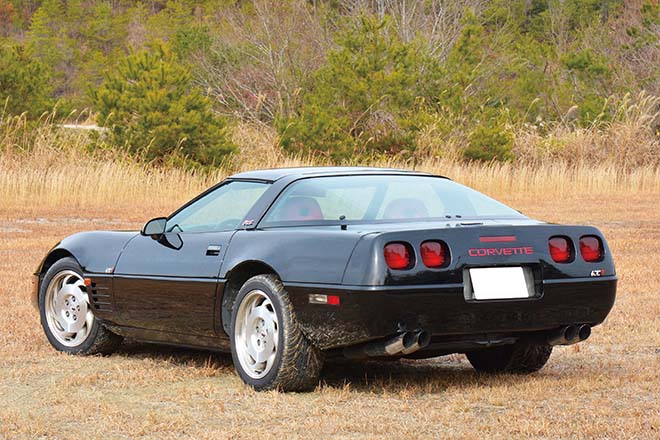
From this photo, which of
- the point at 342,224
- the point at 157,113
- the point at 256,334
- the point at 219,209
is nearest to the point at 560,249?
the point at 342,224

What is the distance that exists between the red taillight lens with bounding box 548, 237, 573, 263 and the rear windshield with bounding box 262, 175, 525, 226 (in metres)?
0.45

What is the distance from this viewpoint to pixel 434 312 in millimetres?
6426

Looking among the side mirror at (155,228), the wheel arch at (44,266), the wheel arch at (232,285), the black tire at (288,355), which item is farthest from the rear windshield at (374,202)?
the wheel arch at (44,266)

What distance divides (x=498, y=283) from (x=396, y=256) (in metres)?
0.55

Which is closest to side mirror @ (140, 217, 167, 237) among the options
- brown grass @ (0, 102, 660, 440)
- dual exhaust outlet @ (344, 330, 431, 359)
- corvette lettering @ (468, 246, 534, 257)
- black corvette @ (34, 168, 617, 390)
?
black corvette @ (34, 168, 617, 390)

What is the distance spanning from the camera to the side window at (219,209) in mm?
7578

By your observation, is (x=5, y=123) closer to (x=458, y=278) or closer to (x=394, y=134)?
(x=394, y=134)

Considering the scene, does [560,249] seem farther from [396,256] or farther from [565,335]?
[396,256]

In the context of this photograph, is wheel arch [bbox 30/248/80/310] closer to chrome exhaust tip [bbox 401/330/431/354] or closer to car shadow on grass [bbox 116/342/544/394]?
car shadow on grass [bbox 116/342/544/394]

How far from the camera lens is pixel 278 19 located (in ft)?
142

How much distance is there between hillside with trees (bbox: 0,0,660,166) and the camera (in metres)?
26.8

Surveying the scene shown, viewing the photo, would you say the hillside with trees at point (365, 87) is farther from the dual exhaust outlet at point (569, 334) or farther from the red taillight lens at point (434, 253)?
the red taillight lens at point (434, 253)

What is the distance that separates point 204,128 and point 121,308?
19158mm

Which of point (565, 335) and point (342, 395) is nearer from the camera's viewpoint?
point (342, 395)
